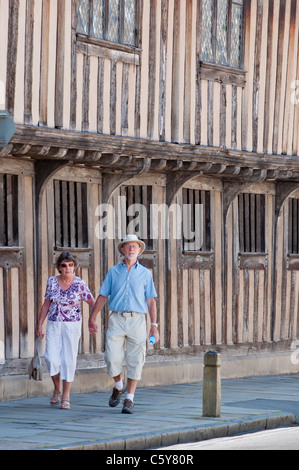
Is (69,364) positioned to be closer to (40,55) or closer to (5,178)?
(5,178)

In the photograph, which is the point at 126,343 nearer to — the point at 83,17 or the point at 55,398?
the point at 55,398

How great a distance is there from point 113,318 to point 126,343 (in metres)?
0.32

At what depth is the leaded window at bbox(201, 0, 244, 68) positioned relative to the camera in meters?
16.4

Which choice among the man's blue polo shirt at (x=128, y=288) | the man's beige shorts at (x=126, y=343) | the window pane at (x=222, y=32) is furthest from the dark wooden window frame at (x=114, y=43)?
the man's beige shorts at (x=126, y=343)

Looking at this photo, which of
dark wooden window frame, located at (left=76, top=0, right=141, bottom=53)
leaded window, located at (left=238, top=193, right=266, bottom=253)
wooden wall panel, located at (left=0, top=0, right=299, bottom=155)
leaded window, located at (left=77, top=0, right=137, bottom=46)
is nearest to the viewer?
wooden wall panel, located at (left=0, top=0, right=299, bottom=155)

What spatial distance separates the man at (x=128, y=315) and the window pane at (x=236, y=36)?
18.1 ft

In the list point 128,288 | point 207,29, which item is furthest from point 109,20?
point 128,288

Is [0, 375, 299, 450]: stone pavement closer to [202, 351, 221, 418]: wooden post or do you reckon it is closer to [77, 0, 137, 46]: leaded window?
[202, 351, 221, 418]: wooden post

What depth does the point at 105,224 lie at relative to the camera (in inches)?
596

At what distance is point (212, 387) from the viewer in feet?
38.0

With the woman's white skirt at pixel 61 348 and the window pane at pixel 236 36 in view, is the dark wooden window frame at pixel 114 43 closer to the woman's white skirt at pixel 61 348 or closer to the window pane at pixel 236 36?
the window pane at pixel 236 36

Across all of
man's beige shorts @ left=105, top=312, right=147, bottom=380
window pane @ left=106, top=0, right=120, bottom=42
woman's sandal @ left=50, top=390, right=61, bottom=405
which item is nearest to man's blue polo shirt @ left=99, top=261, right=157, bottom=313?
man's beige shorts @ left=105, top=312, right=147, bottom=380

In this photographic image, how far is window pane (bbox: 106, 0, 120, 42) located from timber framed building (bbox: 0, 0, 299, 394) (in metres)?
0.03

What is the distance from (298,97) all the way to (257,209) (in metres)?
1.87
